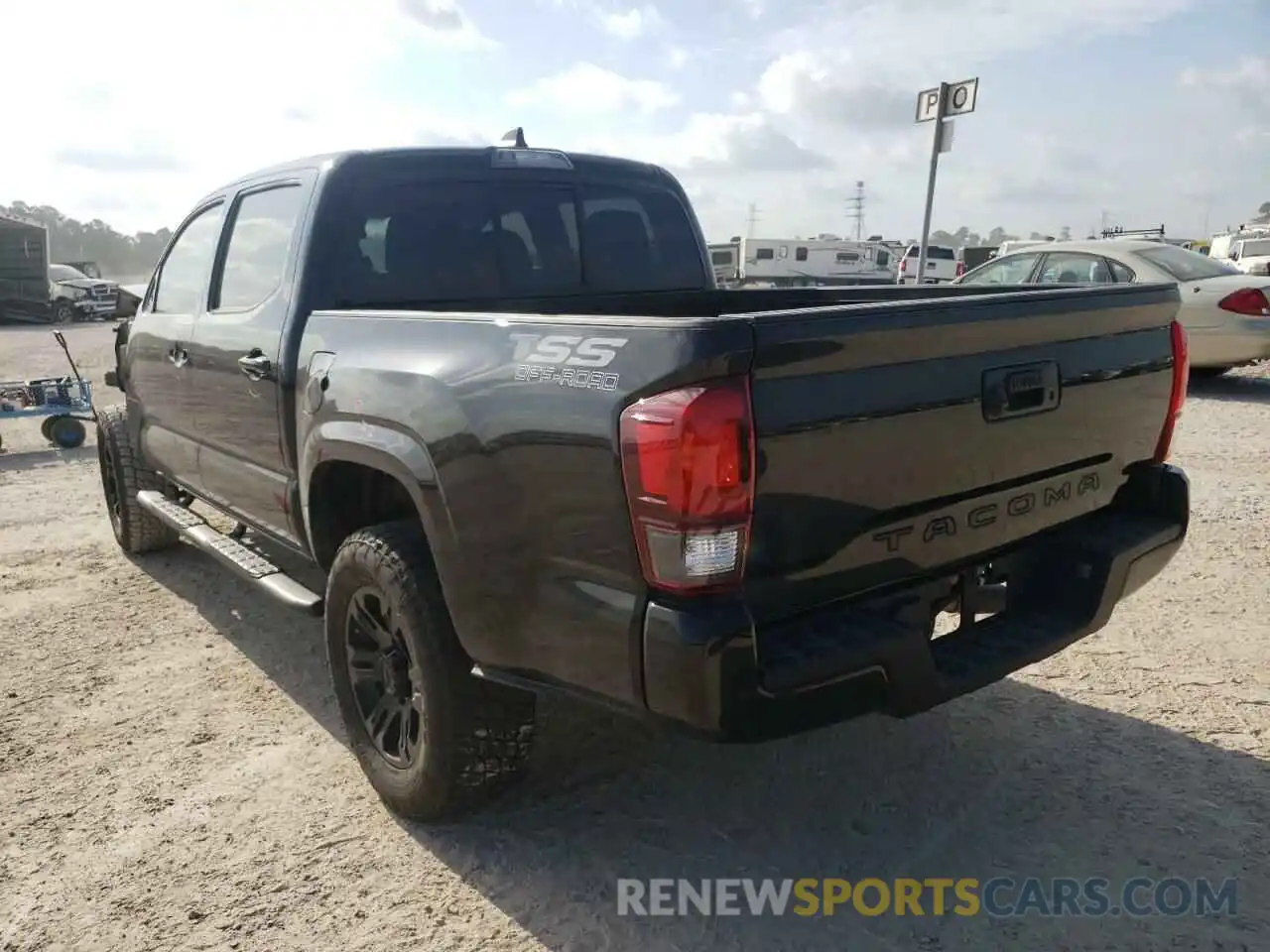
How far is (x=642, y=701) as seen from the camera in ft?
7.27

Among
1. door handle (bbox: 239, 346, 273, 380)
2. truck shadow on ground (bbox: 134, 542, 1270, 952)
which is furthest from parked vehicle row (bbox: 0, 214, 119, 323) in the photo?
truck shadow on ground (bbox: 134, 542, 1270, 952)

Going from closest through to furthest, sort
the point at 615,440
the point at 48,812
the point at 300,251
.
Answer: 1. the point at 615,440
2. the point at 48,812
3. the point at 300,251

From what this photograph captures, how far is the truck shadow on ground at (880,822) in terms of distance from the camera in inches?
100.0

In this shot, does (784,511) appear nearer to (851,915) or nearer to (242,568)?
(851,915)

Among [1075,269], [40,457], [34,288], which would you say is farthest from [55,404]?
[34,288]

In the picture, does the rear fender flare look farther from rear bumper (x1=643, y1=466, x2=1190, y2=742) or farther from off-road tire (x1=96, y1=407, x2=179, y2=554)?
off-road tire (x1=96, y1=407, x2=179, y2=554)

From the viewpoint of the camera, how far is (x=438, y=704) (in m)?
2.77

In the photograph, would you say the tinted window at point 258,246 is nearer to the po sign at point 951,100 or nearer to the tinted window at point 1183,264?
the po sign at point 951,100

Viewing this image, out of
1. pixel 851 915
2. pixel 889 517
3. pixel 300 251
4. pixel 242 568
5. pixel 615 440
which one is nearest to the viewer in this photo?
pixel 615 440

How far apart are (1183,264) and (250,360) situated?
10256 millimetres

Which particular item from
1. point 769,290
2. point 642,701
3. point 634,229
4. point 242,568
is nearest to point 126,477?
point 242,568

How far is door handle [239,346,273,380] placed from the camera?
3627 mm

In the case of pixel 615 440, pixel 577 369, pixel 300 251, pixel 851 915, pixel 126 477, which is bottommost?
pixel 851 915

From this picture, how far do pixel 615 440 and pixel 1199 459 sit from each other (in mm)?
6989
